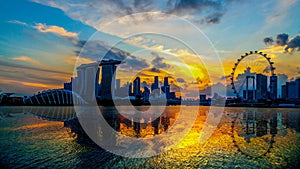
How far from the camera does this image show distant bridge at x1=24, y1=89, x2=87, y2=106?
4820 inches

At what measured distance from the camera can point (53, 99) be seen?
125438mm

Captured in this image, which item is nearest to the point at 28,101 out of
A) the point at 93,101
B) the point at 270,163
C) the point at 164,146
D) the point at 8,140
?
the point at 93,101

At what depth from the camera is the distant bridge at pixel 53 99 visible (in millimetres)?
122438

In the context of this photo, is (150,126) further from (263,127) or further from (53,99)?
(53,99)

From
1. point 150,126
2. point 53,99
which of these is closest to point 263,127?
point 150,126

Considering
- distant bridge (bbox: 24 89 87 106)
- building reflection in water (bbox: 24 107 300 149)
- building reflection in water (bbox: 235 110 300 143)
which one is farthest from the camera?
distant bridge (bbox: 24 89 87 106)

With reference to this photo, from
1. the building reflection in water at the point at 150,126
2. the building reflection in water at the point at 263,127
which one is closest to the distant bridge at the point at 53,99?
the building reflection in water at the point at 150,126

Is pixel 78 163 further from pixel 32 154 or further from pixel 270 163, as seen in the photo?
pixel 270 163

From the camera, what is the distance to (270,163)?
43.9 feet

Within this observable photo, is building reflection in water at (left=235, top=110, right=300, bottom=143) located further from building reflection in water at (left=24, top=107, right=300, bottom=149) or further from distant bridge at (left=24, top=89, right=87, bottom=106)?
distant bridge at (left=24, top=89, right=87, bottom=106)

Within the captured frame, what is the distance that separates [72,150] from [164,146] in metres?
7.34

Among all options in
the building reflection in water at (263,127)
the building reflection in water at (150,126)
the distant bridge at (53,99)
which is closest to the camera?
the building reflection in water at (150,126)

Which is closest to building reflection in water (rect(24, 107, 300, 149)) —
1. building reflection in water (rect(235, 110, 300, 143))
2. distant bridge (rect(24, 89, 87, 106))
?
building reflection in water (rect(235, 110, 300, 143))

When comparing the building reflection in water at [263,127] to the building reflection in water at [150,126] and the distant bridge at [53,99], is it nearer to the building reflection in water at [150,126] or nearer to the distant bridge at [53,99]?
the building reflection in water at [150,126]
